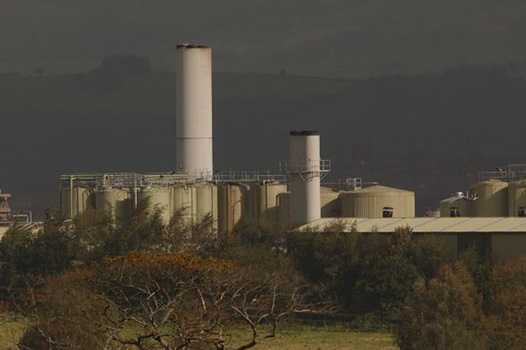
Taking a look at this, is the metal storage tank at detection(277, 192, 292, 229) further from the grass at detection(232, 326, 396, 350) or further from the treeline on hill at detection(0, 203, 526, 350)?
the grass at detection(232, 326, 396, 350)

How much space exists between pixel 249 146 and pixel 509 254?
144621 millimetres

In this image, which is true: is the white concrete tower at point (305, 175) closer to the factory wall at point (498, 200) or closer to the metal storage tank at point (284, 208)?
the metal storage tank at point (284, 208)

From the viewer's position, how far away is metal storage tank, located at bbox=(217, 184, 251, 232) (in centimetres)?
6525

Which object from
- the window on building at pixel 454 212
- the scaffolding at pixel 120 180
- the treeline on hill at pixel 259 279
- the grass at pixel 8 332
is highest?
the scaffolding at pixel 120 180

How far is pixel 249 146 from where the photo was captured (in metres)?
197

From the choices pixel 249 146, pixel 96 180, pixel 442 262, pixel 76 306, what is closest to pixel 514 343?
pixel 76 306

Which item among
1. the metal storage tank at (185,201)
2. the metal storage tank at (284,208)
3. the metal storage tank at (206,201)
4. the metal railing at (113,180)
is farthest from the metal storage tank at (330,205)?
the metal railing at (113,180)

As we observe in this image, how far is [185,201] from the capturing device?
63.9 meters

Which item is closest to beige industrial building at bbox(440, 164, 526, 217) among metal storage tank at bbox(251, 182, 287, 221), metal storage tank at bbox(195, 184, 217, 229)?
metal storage tank at bbox(251, 182, 287, 221)

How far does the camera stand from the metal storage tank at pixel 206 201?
64.4m

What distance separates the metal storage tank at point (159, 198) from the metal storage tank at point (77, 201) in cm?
242

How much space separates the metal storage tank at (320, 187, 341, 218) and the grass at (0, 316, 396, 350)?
16313 mm

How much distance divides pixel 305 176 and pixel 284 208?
464 cm

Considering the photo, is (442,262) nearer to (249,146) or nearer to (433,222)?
(433,222)
